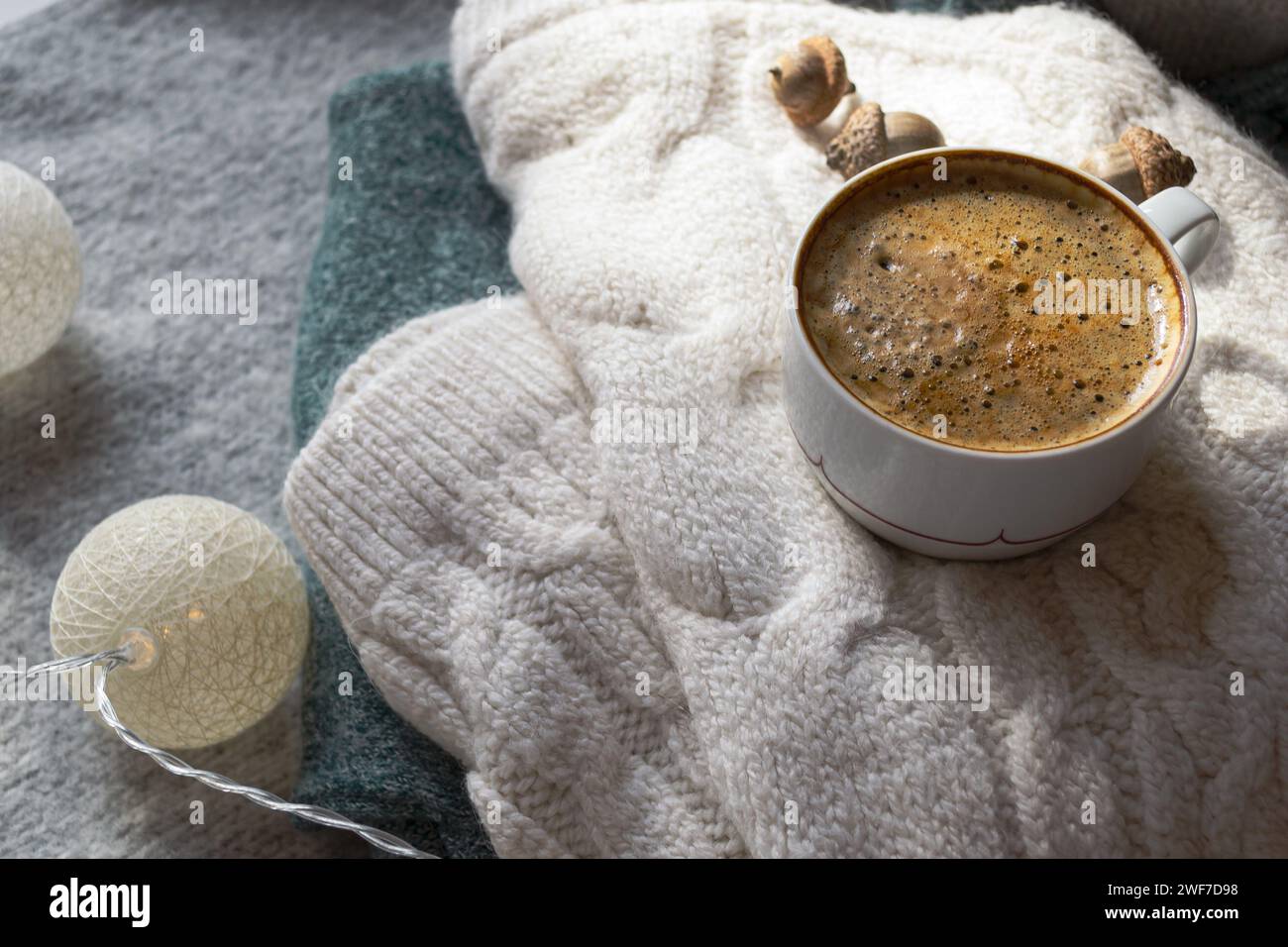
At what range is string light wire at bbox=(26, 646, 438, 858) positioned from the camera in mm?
588

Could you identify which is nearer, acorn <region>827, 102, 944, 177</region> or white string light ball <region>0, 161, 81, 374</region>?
acorn <region>827, 102, 944, 177</region>

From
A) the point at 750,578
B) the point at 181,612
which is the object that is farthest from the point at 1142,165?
the point at 181,612

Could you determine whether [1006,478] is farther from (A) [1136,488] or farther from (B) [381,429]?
(B) [381,429]

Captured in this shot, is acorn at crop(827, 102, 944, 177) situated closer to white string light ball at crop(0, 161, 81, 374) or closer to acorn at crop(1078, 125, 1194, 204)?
acorn at crop(1078, 125, 1194, 204)

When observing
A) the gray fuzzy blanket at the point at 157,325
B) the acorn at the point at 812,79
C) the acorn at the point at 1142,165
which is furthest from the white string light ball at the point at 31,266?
the acorn at the point at 1142,165

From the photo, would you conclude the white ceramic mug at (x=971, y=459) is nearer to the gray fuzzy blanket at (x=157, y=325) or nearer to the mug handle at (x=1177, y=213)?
the mug handle at (x=1177, y=213)

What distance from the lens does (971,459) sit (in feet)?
1.42

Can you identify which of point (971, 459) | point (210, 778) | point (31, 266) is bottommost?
point (210, 778)

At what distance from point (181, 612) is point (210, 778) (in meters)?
0.09

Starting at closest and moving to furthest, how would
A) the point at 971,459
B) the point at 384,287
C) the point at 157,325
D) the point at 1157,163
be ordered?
1. the point at 971,459
2. the point at 1157,163
3. the point at 384,287
4. the point at 157,325

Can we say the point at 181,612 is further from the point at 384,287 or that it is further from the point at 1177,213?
the point at 1177,213

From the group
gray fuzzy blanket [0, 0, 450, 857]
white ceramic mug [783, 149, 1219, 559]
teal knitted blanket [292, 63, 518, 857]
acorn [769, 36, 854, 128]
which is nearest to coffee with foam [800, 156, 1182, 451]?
white ceramic mug [783, 149, 1219, 559]

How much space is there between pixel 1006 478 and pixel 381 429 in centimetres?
29

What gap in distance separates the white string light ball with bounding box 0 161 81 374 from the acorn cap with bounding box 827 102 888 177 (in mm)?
499
